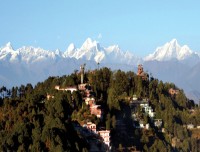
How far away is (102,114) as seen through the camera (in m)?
55.0

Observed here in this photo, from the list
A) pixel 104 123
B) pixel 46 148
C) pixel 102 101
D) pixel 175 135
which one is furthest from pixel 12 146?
pixel 175 135

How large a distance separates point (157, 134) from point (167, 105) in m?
7.67

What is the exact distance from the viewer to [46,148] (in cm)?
4484

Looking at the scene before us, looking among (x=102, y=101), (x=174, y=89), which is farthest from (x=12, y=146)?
(x=174, y=89)

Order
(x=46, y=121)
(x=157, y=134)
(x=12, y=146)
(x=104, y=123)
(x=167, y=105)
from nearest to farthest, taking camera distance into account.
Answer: (x=12, y=146) → (x=46, y=121) → (x=104, y=123) → (x=157, y=134) → (x=167, y=105)

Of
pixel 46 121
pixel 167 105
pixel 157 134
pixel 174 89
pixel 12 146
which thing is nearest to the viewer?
pixel 12 146

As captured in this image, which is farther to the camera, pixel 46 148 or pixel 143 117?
pixel 143 117

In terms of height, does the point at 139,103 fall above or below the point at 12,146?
above

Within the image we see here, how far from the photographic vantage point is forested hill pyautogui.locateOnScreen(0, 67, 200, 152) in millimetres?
46125

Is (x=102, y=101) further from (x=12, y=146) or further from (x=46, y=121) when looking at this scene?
(x=12, y=146)

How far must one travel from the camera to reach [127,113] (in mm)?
58719

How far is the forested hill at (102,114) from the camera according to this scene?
151 feet

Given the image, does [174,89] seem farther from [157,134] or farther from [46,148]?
[46,148]

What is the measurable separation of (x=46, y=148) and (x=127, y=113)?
15.3 metres
